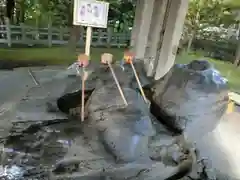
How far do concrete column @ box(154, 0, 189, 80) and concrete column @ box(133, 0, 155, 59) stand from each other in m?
0.19

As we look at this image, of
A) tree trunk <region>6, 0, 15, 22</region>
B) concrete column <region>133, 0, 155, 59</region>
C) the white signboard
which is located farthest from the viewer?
concrete column <region>133, 0, 155, 59</region>

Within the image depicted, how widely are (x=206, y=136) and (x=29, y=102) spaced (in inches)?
56.3

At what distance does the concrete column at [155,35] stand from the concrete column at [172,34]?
0.17 ft

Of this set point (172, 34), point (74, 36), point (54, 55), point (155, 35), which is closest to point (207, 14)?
point (172, 34)

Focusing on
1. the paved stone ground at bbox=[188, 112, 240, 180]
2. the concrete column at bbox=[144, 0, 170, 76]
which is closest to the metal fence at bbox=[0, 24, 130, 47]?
the concrete column at bbox=[144, 0, 170, 76]

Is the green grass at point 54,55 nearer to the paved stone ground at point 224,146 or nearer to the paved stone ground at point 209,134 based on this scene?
the paved stone ground at point 209,134

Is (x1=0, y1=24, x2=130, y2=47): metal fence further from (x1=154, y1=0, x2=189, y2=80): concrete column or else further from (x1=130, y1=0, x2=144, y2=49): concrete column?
(x1=154, y1=0, x2=189, y2=80): concrete column

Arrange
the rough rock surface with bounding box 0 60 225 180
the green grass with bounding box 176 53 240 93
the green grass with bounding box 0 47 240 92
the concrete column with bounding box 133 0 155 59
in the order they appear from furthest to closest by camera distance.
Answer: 1. the green grass with bounding box 176 53 240 93
2. the concrete column with bounding box 133 0 155 59
3. the green grass with bounding box 0 47 240 92
4. the rough rock surface with bounding box 0 60 225 180

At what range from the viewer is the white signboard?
1762 mm

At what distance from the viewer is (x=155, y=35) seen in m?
2.74

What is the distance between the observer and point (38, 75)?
2.27 metres

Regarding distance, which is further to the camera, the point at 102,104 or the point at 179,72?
the point at 179,72

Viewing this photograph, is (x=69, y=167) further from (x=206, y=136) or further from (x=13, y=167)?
(x=206, y=136)

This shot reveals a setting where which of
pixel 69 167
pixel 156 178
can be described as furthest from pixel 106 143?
pixel 156 178
